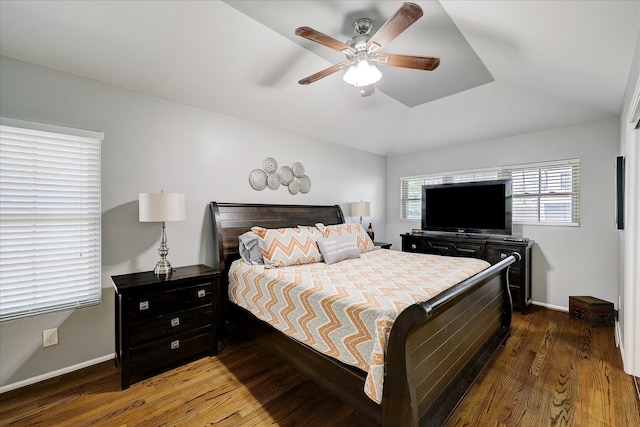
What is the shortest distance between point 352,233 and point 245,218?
1.38m

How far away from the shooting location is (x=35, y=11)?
1.89m

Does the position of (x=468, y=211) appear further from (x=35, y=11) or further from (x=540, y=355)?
(x=35, y=11)

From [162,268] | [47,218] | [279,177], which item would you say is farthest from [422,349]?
[47,218]

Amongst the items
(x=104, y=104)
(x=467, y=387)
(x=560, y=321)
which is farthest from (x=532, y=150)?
(x=104, y=104)

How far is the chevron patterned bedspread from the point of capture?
1521mm

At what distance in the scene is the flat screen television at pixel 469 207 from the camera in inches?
157

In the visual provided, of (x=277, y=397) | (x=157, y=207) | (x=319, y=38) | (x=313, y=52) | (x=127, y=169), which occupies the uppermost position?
(x=313, y=52)

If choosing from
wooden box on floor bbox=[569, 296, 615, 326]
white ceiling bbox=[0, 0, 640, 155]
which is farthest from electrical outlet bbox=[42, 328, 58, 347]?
wooden box on floor bbox=[569, 296, 615, 326]

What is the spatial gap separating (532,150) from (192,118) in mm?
4614

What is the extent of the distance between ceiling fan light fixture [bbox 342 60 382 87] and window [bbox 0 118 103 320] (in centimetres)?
228

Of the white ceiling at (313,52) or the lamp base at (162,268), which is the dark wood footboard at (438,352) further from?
the lamp base at (162,268)

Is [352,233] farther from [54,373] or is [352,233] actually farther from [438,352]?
[54,373]

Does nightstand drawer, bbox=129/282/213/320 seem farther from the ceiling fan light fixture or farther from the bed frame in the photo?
the ceiling fan light fixture

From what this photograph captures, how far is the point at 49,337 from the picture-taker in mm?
2232
